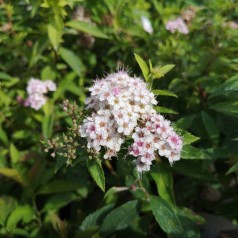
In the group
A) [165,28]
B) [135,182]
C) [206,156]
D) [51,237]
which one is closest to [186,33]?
[165,28]

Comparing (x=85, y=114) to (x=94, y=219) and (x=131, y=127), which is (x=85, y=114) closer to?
(x=131, y=127)

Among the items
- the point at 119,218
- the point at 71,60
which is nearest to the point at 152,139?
the point at 119,218

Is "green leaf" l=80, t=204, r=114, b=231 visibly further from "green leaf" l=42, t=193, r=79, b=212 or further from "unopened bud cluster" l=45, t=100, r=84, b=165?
"unopened bud cluster" l=45, t=100, r=84, b=165

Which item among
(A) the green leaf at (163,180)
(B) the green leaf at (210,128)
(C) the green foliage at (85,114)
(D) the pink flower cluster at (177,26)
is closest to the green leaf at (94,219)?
(C) the green foliage at (85,114)

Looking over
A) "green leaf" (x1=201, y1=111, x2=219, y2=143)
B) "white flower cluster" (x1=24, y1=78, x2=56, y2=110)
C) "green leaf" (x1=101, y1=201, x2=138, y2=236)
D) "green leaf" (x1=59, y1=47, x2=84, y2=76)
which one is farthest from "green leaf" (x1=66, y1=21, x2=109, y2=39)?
"green leaf" (x1=101, y1=201, x2=138, y2=236)

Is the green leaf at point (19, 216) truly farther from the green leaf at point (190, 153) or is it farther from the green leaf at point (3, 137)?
the green leaf at point (190, 153)

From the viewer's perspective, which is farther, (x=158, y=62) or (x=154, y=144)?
(x=158, y=62)

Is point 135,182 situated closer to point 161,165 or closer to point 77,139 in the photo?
point 161,165
